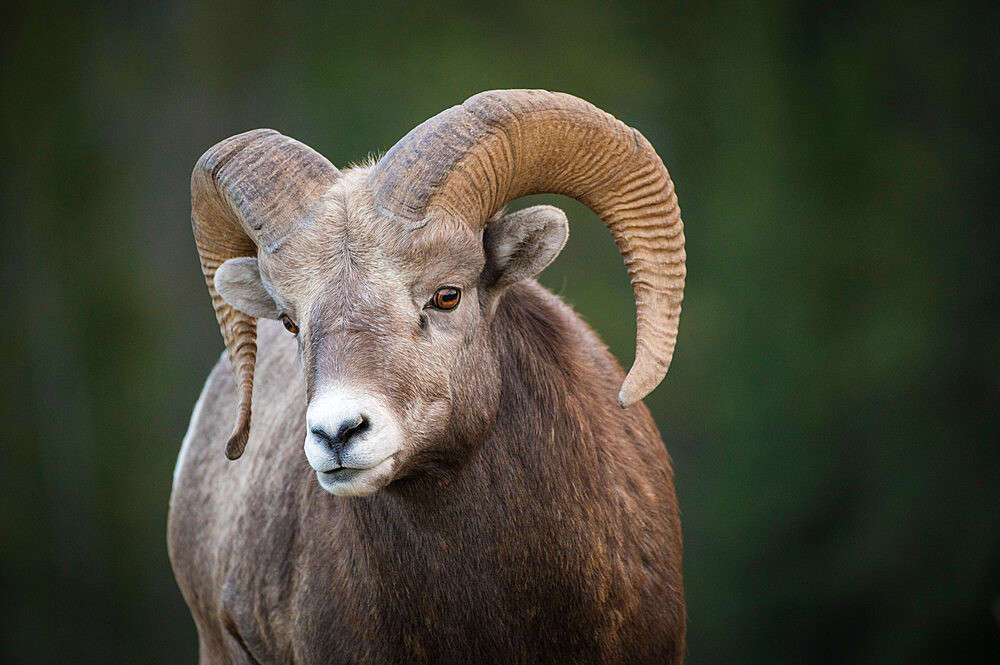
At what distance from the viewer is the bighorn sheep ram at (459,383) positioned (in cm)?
313

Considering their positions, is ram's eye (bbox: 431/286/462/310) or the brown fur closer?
ram's eye (bbox: 431/286/462/310)

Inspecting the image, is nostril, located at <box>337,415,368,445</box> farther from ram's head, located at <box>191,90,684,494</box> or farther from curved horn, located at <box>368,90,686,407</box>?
curved horn, located at <box>368,90,686,407</box>

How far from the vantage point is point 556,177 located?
3.60 meters

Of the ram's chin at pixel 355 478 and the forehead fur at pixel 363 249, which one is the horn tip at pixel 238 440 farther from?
the ram's chin at pixel 355 478

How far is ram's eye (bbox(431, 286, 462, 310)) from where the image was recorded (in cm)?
325

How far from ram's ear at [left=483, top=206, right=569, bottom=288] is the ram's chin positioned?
851 mm

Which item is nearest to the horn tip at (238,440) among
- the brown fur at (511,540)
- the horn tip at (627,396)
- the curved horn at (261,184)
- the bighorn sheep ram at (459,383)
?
the bighorn sheep ram at (459,383)

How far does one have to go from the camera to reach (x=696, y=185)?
8164 millimetres

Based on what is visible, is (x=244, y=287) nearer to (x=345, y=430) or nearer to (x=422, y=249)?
(x=422, y=249)

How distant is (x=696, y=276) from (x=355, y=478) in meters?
5.65

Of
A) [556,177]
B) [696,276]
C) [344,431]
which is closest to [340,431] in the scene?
[344,431]

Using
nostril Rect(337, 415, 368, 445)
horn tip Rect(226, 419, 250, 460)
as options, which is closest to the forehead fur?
nostril Rect(337, 415, 368, 445)

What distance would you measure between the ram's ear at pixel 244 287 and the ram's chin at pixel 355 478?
3.23ft

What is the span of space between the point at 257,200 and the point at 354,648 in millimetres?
1688
